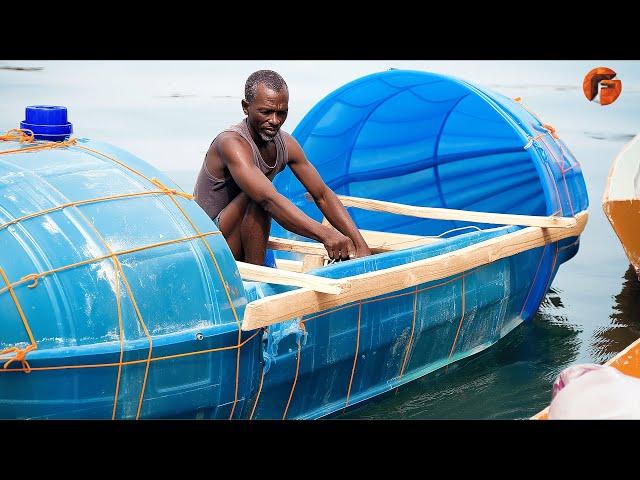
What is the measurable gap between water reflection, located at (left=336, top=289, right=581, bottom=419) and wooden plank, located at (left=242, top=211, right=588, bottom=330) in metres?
0.58

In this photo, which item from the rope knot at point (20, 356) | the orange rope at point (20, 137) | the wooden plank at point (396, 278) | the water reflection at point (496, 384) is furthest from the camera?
the water reflection at point (496, 384)

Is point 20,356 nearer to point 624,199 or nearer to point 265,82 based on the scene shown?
point 265,82

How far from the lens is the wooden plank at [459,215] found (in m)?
6.09

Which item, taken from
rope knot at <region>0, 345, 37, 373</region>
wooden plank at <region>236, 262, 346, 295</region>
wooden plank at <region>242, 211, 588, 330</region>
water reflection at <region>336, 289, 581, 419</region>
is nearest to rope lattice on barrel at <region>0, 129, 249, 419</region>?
rope knot at <region>0, 345, 37, 373</region>

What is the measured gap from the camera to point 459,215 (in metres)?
6.50

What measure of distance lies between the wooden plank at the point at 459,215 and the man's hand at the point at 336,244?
1368mm

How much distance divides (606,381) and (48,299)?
181 centimetres

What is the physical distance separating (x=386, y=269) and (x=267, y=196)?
22.8 inches

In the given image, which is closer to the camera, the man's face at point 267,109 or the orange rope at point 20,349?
the orange rope at point 20,349

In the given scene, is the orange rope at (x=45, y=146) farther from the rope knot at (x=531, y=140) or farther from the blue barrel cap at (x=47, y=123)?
the rope knot at (x=531, y=140)

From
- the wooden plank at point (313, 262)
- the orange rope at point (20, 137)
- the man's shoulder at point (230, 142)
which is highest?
the orange rope at point (20, 137)

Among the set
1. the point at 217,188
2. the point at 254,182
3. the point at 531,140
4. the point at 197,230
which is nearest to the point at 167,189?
the point at 197,230

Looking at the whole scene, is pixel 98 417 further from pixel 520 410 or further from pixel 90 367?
pixel 520 410

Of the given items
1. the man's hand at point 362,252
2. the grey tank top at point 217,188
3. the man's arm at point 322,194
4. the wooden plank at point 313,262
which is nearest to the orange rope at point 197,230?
the grey tank top at point 217,188
